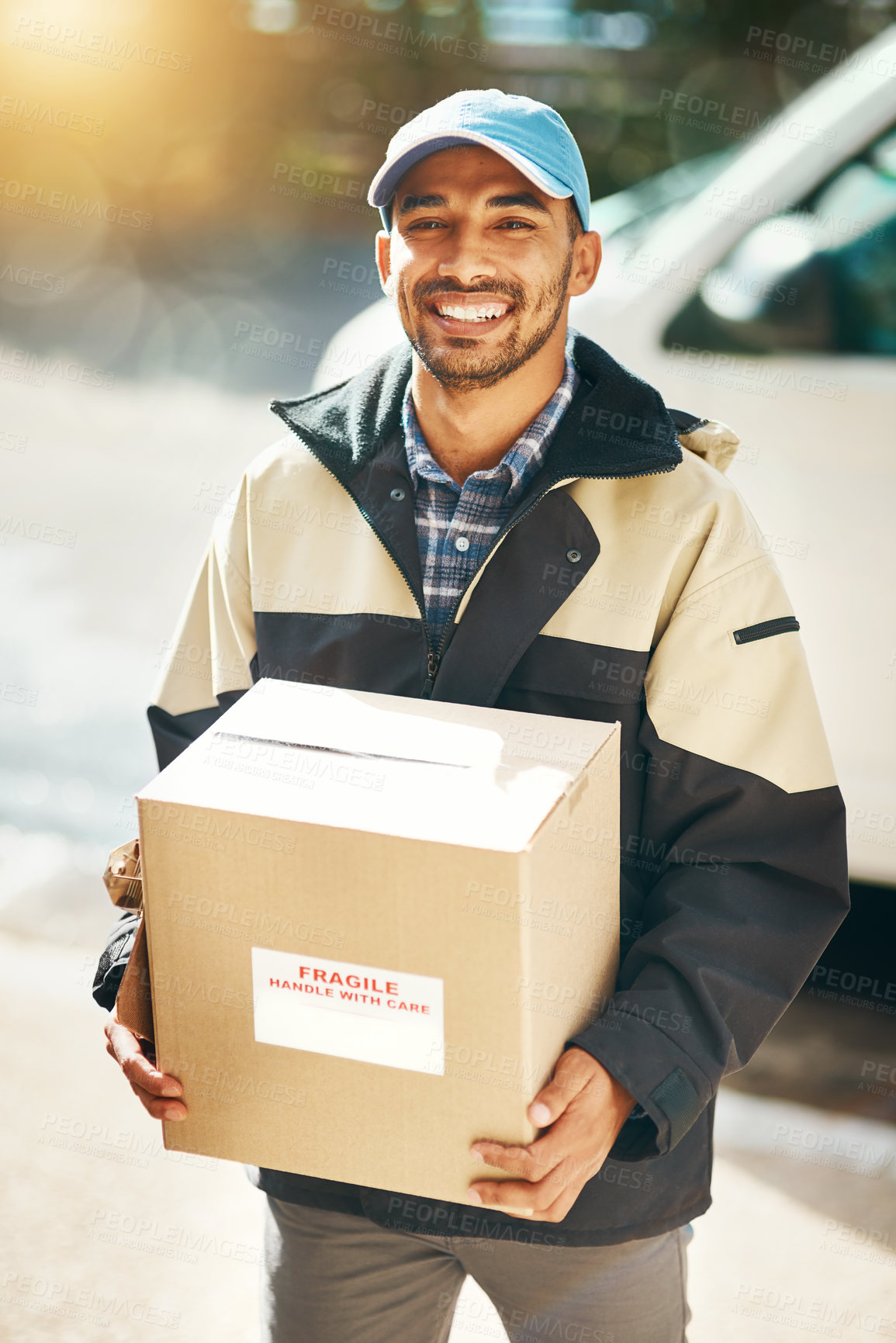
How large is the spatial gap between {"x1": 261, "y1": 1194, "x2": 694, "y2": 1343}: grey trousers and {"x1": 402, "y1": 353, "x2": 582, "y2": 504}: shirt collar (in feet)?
3.10

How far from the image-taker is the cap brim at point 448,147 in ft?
5.03

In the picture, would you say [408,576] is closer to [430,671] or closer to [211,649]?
[430,671]

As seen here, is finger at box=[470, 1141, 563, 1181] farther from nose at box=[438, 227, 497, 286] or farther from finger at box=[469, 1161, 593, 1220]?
nose at box=[438, 227, 497, 286]

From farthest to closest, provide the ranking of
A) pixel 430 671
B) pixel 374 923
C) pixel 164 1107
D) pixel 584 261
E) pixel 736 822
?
pixel 584 261
pixel 430 671
pixel 736 822
pixel 164 1107
pixel 374 923

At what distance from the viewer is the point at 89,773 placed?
3705mm

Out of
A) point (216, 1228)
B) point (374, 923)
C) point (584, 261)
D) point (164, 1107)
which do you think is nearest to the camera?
point (374, 923)

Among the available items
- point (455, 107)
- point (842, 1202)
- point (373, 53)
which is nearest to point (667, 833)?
A: point (455, 107)

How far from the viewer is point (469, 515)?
163 cm

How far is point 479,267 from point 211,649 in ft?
2.03

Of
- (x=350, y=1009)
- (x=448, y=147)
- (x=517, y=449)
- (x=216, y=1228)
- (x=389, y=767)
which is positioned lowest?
(x=216, y=1228)

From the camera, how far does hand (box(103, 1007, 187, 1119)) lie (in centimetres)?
137

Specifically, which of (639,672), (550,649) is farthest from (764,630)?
(550,649)

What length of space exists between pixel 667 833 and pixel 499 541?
0.41 meters

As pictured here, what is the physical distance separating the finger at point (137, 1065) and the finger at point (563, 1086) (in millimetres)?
396
